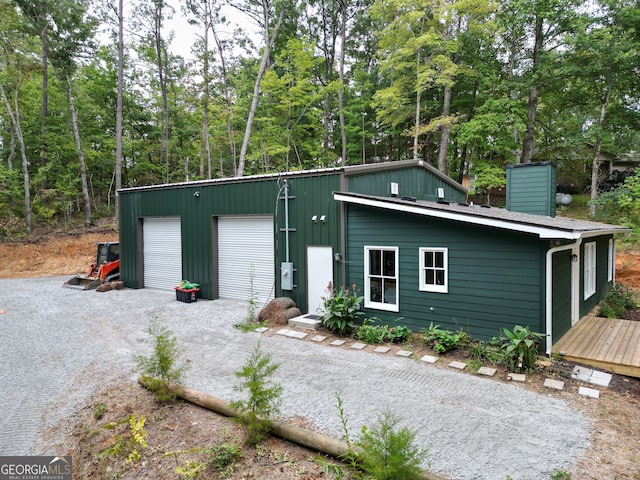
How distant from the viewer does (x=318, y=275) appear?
8.60 meters

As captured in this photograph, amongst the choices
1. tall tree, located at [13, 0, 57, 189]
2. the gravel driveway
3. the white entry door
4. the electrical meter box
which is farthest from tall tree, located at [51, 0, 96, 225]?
the white entry door

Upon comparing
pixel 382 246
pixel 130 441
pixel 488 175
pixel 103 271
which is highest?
pixel 488 175

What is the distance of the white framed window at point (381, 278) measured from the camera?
7.43 m

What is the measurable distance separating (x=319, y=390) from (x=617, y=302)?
9.53 metres

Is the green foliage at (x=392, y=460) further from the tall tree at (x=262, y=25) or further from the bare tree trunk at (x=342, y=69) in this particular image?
the bare tree trunk at (x=342, y=69)

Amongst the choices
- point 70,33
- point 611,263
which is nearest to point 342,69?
point 70,33

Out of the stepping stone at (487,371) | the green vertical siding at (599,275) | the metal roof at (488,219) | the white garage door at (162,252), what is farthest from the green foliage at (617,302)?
the white garage door at (162,252)

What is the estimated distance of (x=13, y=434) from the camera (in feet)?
13.6

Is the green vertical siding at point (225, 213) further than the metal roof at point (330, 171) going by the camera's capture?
Yes

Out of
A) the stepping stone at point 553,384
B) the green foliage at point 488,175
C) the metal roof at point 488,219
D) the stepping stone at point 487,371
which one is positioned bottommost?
the stepping stone at point 487,371

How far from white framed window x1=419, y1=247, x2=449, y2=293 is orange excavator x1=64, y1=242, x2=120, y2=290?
1186 centimetres

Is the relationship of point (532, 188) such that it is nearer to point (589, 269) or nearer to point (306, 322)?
point (589, 269)

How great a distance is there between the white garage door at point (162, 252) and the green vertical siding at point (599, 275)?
11.2 m

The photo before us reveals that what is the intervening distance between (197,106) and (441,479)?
25.8 meters
